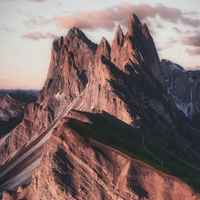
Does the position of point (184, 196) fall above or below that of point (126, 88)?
above

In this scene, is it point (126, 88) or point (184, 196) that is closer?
point (184, 196)

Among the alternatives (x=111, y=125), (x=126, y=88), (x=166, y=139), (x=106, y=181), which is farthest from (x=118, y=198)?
(x=126, y=88)

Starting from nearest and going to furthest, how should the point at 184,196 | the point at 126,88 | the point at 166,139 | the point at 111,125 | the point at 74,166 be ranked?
the point at 184,196 < the point at 74,166 < the point at 111,125 < the point at 166,139 < the point at 126,88

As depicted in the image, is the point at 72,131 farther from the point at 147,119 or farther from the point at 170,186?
the point at 147,119

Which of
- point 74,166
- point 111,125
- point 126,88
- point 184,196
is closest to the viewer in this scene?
point 184,196

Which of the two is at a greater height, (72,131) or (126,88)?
(72,131)

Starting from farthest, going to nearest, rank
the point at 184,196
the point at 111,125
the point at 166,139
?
the point at 166,139 < the point at 111,125 < the point at 184,196

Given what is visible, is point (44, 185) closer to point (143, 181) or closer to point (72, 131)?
point (72, 131)

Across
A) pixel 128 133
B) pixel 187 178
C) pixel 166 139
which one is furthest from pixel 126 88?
pixel 187 178

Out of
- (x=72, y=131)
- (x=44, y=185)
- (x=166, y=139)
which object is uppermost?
(x=72, y=131)
